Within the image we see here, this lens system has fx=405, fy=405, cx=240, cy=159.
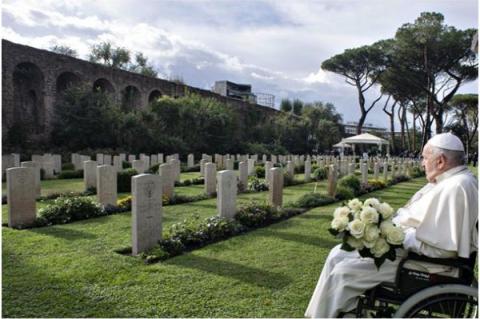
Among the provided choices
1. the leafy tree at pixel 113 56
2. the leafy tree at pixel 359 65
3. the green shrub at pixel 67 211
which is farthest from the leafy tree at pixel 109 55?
the green shrub at pixel 67 211

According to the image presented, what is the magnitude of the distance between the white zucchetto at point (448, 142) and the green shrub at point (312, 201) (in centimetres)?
656

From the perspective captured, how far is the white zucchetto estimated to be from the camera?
2.70m

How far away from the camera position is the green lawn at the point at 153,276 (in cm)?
362

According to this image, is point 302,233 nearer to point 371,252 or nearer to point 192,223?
point 192,223

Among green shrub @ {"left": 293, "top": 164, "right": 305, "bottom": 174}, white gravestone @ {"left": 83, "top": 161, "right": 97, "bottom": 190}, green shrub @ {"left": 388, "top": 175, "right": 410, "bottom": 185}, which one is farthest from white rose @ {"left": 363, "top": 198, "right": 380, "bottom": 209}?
green shrub @ {"left": 293, "top": 164, "right": 305, "bottom": 174}

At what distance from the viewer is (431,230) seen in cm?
259

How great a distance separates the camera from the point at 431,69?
3178cm

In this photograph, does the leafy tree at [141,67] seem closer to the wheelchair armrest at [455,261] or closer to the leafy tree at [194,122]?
the leafy tree at [194,122]

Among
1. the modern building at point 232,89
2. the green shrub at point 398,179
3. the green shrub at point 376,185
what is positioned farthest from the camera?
the modern building at point 232,89

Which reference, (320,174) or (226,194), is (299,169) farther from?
(226,194)

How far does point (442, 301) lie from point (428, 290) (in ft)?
0.41

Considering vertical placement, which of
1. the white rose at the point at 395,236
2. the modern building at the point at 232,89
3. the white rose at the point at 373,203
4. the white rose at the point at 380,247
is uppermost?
the modern building at the point at 232,89

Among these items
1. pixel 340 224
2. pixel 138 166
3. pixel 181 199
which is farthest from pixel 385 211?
pixel 138 166

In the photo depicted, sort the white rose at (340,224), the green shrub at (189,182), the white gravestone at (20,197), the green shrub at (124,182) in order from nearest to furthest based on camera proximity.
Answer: the white rose at (340,224) < the white gravestone at (20,197) < the green shrub at (124,182) < the green shrub at (189,182)
